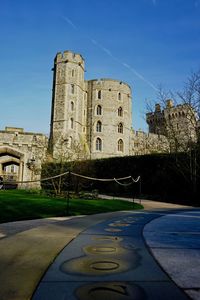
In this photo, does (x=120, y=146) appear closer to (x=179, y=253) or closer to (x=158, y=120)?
(x=158, y=120)

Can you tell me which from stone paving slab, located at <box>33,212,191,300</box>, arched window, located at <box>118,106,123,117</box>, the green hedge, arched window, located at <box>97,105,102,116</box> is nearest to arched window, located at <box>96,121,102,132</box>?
arched window, located at <box>97,105,102,116</box>

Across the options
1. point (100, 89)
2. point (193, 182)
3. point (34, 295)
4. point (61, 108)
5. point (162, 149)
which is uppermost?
point (100, 89)

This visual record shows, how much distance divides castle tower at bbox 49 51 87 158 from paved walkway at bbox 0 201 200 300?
40421mm

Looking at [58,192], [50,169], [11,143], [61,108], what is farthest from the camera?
[61,108]

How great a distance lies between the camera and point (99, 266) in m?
3.31

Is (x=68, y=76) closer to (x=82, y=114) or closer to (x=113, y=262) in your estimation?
(x=82, y=114)

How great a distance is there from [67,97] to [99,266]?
44632 millimetres

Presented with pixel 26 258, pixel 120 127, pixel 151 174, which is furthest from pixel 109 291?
pixel 120 127

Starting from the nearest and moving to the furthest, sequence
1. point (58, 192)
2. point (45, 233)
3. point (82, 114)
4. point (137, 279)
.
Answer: point (137, 279) → point (45, 233) → point (58, 192) → point (82, 114)

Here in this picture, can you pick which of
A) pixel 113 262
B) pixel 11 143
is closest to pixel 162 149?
pixel 11 143

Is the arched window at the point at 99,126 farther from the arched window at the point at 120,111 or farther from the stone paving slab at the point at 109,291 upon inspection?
the stone paving slab at the point at 109,291

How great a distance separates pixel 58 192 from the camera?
60.7 feet

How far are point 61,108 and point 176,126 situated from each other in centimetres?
2643

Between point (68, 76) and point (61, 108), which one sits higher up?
point (68, 76)
